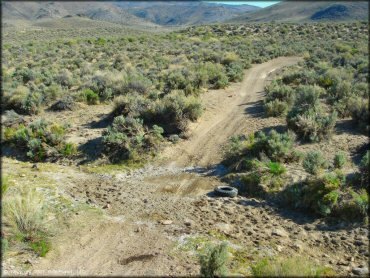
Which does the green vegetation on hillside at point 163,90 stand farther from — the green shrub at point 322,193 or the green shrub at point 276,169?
the green shrub at point 322,193

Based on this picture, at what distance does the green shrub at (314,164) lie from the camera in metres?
8.16

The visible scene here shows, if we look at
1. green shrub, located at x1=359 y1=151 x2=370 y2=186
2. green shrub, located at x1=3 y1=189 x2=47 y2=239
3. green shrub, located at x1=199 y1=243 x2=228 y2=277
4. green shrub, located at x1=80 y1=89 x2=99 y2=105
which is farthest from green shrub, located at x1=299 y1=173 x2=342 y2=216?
green shrub, located at x1=80 y1=89 x2=99 y2=105

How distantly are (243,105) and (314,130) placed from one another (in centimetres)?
470

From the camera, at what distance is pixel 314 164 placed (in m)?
8.28

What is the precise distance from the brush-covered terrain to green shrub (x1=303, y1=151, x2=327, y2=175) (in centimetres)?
5

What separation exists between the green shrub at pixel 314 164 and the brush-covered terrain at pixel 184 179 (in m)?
0.05

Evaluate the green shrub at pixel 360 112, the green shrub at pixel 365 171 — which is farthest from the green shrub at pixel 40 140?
the green shrub at pixel 360 112

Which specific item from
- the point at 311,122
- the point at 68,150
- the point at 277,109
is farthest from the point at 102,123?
the point at 311,122

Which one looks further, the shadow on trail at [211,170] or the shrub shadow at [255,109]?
the shrub shadow at [255,109]

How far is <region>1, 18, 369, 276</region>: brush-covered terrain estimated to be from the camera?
19.0ft

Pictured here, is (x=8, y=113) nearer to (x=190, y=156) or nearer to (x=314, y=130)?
(x=190, y=156)

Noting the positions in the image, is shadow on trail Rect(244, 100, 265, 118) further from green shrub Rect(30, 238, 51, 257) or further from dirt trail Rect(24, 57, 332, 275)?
green shrub Rect(30, 238, 51, 257)

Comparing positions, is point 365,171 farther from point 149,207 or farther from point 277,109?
point 277,109

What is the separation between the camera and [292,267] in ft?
14.8
